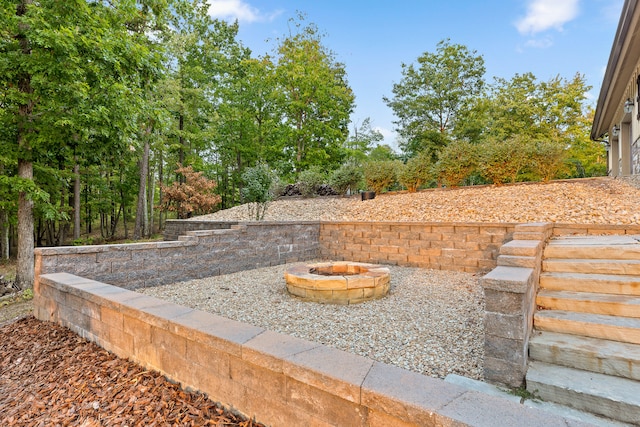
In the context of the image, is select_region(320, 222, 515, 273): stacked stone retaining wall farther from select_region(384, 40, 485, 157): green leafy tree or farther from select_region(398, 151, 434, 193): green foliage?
select_region(384, 40, 485, 157): green leafy tree

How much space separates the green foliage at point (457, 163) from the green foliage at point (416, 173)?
0.49 meters

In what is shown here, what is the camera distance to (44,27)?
532 centimetres

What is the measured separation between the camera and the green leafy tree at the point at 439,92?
1705 centimetres

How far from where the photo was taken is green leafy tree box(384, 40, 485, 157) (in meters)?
17.0

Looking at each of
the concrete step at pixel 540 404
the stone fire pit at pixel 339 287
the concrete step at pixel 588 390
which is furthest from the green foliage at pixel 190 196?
the concrete step at pixel 588 390

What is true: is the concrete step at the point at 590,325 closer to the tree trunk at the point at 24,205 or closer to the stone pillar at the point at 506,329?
the stone pillar at the point at 506,329

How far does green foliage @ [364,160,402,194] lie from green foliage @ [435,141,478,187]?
1413 mm

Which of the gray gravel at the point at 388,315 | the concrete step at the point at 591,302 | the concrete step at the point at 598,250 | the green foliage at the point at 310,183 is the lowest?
the gray gravel at the point at 388,315

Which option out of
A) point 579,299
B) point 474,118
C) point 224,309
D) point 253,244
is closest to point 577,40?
point 474,118

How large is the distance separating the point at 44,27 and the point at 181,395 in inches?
267

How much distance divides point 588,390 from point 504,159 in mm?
7598

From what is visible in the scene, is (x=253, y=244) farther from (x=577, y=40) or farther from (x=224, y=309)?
(x=577, y=40)

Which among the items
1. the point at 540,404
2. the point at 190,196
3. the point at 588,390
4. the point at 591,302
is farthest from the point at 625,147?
the point at 190,196

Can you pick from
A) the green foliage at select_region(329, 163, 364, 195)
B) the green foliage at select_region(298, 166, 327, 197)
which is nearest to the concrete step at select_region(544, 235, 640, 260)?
the green foliage at select_region(329, 163, 364, 195)
